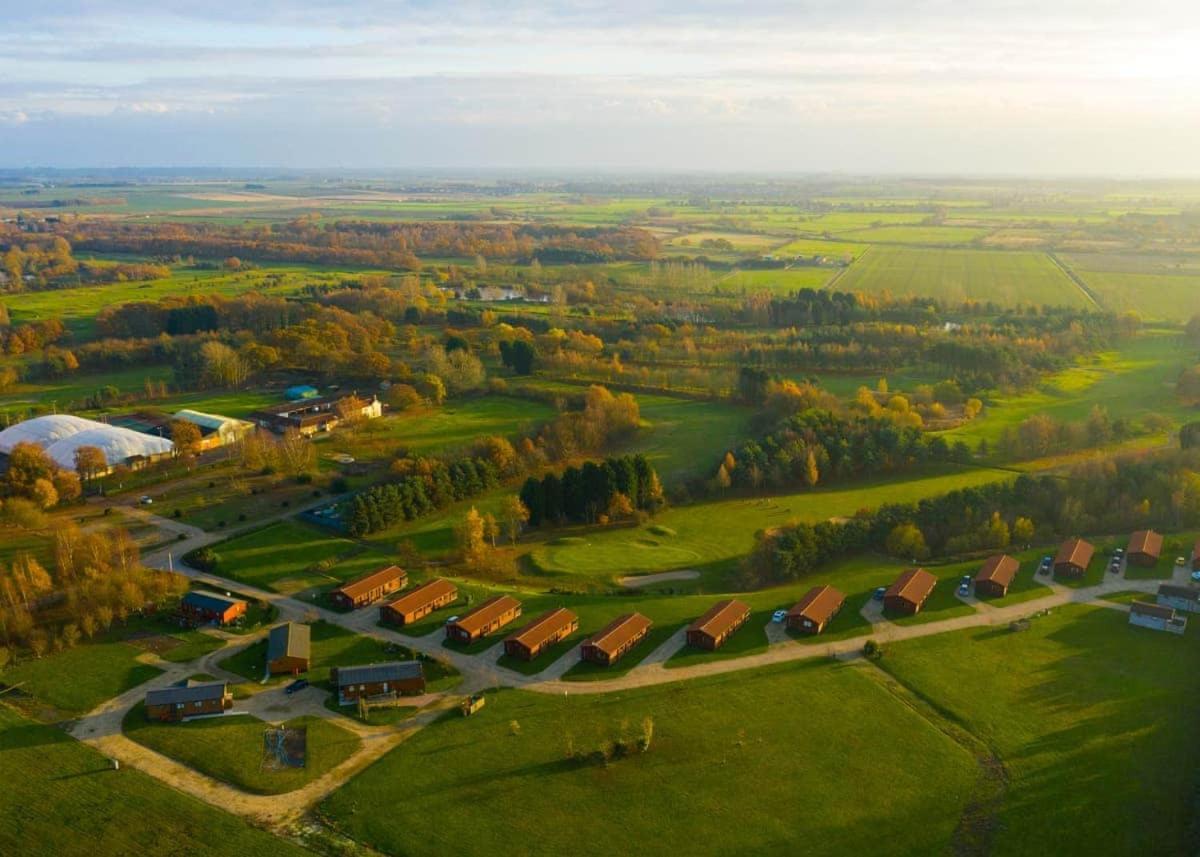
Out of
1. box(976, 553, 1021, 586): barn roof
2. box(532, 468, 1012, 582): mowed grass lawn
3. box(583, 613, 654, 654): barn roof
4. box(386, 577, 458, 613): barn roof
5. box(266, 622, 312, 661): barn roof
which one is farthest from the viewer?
box(532, 468, 1012, 582): mowed grass lawn

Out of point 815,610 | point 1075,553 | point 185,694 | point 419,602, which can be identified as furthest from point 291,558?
point 1075,553

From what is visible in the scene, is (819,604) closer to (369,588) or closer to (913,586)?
(913,586)

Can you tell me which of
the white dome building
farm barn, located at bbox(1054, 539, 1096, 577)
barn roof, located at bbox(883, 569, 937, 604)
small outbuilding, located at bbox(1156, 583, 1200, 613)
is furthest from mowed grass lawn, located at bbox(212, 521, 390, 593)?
small outbuilding, located at bbox(1156, 583, 1200, 613)

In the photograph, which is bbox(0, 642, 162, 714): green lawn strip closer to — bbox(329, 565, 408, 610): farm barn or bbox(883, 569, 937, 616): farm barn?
bbox(329, 565, 408, 610): farm barn

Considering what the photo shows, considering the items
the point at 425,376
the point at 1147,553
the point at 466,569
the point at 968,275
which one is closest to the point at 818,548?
the point at 1147,553

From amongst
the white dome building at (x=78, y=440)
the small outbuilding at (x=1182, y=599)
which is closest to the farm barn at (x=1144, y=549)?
the small outbuilding at (x=1182, y=599)

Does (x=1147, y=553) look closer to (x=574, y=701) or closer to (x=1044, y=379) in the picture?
(x=574, y=701)
